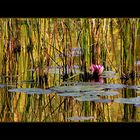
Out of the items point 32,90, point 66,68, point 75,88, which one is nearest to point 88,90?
point 75,88

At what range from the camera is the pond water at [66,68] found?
2.74 meters

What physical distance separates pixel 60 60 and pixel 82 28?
1.13ft

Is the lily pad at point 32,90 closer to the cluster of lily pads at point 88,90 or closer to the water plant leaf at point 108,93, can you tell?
the cluster of lily pads at point 88,90

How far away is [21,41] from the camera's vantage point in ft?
9.14

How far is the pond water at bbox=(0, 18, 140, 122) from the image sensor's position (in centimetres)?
274

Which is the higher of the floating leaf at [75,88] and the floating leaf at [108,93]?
the floating leaf at [75,88]

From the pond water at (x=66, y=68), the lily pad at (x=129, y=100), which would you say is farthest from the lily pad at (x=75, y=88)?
the lily pad at (x=129, y=100)

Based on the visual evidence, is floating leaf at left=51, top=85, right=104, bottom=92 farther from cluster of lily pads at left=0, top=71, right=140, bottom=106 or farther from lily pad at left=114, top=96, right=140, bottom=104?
lily pad at left=114, top=96, right=140, bottom=104

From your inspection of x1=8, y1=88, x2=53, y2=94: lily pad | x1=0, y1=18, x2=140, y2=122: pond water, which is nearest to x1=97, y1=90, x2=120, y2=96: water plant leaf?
x1=0, y1=18, x2=140, y2=122: pond water

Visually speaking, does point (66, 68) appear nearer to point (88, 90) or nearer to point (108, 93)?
point (88, 90)

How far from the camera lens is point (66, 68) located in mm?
2783
